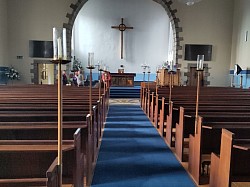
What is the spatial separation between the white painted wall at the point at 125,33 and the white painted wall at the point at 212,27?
11.9ft

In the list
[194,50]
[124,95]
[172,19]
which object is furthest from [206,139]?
[172,19]

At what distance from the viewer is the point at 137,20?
1620cm

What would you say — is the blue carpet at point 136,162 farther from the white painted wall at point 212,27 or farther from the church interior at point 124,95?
the white painted wall at point 212,27

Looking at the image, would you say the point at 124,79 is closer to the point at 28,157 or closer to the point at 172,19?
the point at 172,19

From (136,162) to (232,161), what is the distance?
4.87ft

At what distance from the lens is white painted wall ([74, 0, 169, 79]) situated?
16156 millimetres

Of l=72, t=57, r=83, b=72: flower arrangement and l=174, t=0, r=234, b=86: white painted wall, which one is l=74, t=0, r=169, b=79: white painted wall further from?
l=174, t=0, r=234, b=86: white painted wall

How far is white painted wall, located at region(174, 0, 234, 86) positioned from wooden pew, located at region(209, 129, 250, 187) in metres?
10.9

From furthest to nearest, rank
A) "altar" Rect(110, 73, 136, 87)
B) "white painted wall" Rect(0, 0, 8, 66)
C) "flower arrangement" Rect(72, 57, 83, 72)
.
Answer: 1. "flower arrangement" Rect(72, 57, 83, 72)
2. "altar" Rect(110, 73, 136, 87)
3. "white painted wall" Rect(0, 0, 8, 66)

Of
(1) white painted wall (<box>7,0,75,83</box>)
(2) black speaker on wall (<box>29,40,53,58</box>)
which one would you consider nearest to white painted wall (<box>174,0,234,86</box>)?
(1) white painted wall (<box>7,0,75,83</box>)

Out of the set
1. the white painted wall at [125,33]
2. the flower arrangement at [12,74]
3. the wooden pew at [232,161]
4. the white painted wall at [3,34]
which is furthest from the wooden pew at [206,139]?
the white painted wall at [125,33]

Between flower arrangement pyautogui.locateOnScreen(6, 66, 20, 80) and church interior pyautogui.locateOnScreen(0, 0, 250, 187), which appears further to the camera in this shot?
flower arrangement pyautogui.locateOnScreen(6, 66, 20, 80)

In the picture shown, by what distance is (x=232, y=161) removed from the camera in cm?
210

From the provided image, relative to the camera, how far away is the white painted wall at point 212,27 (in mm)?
12719
